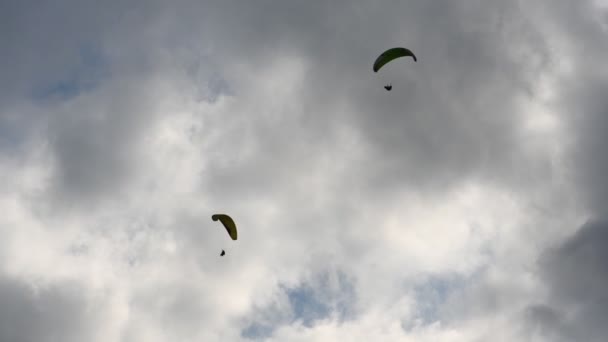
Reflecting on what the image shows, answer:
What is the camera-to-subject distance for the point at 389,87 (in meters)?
77.3

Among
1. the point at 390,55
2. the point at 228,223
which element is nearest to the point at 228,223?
the point at 228,223

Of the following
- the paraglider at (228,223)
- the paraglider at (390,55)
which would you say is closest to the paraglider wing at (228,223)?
the paraglider at (228,223)

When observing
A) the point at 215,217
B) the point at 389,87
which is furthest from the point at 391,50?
the point at 215,217

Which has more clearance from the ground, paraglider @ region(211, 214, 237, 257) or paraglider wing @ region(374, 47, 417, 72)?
paraglider wing @ region(374, 47, 417, 72)

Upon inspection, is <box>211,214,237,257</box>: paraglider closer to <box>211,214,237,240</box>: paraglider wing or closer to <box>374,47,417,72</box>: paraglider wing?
<box>211,214,237,240</box>: paraglider wing

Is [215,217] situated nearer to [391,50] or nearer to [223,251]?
[223,251]

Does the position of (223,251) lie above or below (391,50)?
below

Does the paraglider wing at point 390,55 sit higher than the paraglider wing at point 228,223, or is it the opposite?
the paraglider wing at point 390,55

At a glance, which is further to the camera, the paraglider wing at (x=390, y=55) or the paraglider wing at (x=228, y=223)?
the paraglider wing at (x=228, y=223)

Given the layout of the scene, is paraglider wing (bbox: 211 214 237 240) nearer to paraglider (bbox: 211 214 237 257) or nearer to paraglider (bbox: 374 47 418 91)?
paraglider (bbox: 211 214 237 257)

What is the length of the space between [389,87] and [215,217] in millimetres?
28502

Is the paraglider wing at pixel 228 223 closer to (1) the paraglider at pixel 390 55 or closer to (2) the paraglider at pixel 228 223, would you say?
(2) the paraglider at pixel 228 223

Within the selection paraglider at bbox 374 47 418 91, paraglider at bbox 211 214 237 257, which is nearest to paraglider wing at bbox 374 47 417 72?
paraglider at bbox 374 47 418 91

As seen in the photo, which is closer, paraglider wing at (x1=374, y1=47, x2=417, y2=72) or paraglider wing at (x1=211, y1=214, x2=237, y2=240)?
paraglider wing at (x1=374, y1=47, x2=417, y2=72)
